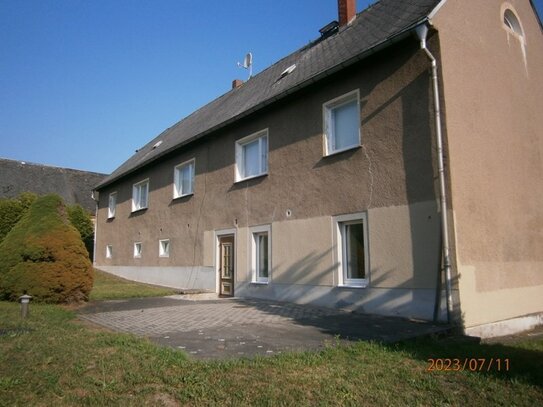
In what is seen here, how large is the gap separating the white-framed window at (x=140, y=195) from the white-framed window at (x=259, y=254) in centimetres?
888

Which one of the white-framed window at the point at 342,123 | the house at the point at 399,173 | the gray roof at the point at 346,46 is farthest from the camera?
the white-framed window at the point at 342,123

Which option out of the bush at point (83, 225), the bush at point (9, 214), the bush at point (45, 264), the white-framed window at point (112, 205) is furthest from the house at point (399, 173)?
the bush at point (83, 225)

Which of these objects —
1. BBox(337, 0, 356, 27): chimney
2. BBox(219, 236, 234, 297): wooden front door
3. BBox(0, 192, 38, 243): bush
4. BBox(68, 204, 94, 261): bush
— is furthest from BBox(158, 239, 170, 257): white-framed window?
BBox(68, 204, 94, 261): bush

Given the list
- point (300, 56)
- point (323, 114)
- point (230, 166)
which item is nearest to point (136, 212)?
point (230, 166)

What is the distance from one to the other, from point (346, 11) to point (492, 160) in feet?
23.8

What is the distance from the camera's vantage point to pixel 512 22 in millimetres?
11859

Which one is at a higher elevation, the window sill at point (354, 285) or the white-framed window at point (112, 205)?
the white-framed window at point (112, 205)

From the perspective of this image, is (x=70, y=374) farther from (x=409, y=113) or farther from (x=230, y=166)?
(x=230, y=166)

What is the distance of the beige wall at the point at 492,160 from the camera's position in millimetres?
8234

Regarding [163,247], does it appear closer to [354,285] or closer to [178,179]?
[178,179]

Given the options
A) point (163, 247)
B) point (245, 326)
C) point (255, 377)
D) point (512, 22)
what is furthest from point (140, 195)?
point (255, 377)

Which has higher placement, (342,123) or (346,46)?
(346,46)
